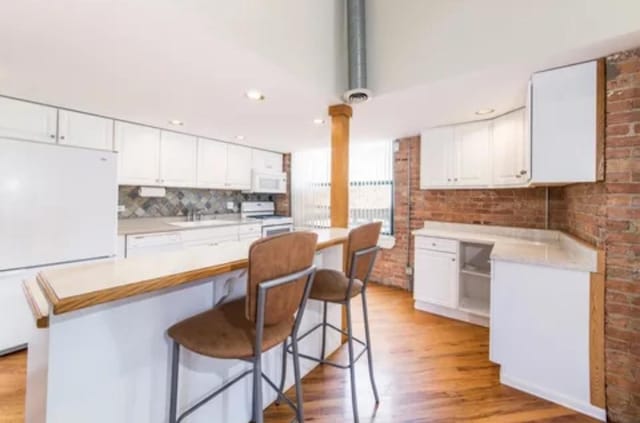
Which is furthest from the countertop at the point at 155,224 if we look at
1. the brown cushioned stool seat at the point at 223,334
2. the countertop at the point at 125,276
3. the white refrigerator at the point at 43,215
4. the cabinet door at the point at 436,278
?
the cabinet door at the point at 436,278

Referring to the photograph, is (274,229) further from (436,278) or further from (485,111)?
(485,111)

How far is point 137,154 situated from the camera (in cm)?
321

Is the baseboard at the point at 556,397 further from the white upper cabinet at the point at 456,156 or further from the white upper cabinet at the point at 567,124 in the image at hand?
the white upper cabinet at the point at 456,156

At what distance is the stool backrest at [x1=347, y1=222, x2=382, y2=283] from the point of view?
1558 mm

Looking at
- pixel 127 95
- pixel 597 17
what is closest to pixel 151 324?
pixel 127 95

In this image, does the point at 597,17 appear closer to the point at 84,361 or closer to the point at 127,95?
the point at 84,361

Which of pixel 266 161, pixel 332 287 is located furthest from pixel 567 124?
pixel 266 161

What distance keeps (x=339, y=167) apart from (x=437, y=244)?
1.40 metres

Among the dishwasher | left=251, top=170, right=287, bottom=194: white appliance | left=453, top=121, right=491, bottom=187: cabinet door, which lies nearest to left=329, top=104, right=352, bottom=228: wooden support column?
left=453, top=121, right=491, bottom=187: cabinet door

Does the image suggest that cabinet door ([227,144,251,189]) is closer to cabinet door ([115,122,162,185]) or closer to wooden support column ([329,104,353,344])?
cabinet door ([115,122,162,185])

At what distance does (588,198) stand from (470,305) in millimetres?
1480

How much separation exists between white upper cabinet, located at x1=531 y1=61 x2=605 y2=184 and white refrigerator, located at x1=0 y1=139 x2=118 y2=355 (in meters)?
3.34

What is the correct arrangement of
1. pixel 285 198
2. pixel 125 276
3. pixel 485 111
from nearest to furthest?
1. pixel 125 276
2. pixel 485 111
3. pixel 285 198

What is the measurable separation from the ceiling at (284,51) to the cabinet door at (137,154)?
0.96ft
